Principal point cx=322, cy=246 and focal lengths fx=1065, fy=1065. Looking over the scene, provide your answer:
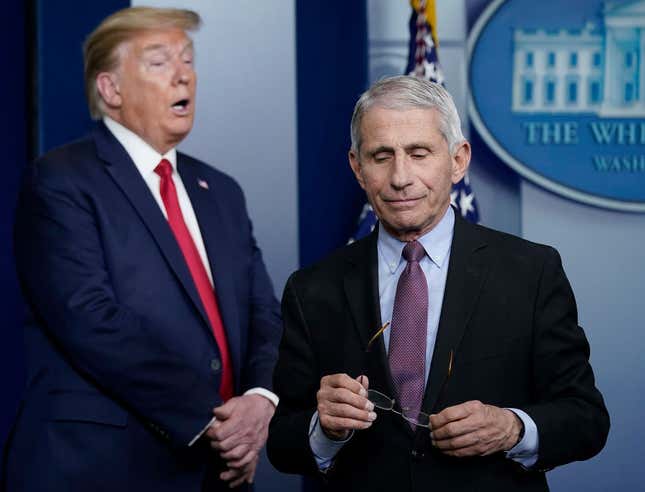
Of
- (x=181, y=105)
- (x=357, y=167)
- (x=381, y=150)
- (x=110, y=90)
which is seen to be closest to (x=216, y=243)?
(x=181, y=105)

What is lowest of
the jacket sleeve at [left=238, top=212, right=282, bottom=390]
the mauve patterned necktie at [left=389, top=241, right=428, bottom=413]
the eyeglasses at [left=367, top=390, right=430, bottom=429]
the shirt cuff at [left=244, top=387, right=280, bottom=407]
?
the shirt cuff at [left=244, top=387, right=280, bottom=407]

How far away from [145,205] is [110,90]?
0.36 m

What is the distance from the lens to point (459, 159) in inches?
74.3

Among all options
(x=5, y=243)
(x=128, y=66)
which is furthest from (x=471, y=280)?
(x=5, y=243)

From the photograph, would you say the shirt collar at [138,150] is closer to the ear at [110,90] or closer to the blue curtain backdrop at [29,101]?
the ear at [110,90]

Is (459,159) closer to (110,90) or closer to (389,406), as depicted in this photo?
(389,406)

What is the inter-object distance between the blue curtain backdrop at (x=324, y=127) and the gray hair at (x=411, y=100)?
1629 mm

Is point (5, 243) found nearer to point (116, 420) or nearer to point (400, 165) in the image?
point (116, 420)

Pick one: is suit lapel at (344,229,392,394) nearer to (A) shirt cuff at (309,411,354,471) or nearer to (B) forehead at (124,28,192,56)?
(A) shirt cuff at (309,411,354,471)

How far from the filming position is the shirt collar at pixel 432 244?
1.85 meters

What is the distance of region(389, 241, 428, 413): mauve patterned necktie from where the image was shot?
1.73 meters

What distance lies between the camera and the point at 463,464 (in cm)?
173

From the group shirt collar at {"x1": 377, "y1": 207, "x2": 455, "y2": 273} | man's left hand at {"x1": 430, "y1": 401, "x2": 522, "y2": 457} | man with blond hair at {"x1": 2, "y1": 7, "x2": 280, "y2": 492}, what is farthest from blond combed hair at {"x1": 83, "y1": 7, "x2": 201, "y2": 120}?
man's left hand at {"x1": 430, "y1": 401, "x2": 522, "y2": 457}

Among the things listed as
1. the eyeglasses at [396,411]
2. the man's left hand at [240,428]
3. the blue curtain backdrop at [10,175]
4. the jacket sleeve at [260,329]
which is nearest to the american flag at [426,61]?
the jacket sleeve at [260,329]
